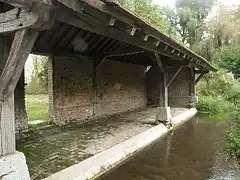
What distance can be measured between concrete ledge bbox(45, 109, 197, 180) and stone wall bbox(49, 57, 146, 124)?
8.19 feet

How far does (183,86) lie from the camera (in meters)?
12.8

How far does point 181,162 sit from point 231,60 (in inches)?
724

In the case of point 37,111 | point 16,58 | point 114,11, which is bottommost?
point 37,111

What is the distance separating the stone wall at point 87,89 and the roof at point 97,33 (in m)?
0.50

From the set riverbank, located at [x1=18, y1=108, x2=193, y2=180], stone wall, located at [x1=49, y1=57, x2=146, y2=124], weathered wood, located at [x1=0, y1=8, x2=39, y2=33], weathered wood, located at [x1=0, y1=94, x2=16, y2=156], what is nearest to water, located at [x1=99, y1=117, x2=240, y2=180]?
riverbank, located at [x1=18, y1=108, x2=193, y2=180]

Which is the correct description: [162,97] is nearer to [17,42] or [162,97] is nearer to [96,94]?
[96,94]

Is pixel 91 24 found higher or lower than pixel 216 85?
higher

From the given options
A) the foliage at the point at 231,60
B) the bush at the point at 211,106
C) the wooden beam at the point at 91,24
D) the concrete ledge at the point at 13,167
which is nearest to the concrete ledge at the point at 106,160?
the concrete ledge at the point at 13,167

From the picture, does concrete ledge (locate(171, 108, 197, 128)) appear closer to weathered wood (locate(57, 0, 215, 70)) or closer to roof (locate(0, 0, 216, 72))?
roof (locate(0, 0, 216, 72))

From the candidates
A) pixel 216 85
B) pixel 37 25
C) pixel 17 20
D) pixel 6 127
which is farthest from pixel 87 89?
pixel 216 85

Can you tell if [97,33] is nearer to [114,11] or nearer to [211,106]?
[114,11]

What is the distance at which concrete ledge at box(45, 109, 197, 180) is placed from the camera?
3509 millimetres

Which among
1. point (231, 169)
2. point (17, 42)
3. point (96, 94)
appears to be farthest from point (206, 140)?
point (17, 42)

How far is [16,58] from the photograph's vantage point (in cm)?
256
